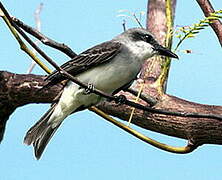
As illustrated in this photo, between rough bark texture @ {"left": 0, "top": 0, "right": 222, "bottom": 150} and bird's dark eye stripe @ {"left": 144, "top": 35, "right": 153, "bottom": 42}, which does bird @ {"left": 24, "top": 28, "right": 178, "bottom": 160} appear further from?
rough bark texture @ {"left": 0, "top": 0, "right": 222, "bottom": 150}

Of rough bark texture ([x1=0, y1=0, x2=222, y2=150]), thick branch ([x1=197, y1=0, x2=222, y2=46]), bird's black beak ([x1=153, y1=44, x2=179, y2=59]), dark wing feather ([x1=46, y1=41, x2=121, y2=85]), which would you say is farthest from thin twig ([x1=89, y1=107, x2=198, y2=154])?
thick branch ([x1=197, y1=0, x2=222, y2=46])

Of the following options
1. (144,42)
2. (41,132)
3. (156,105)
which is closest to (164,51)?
(144,42)

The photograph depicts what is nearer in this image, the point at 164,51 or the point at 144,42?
the point at 164,51

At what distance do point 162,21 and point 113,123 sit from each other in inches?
68.0

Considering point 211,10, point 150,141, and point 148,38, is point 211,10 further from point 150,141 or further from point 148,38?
point 150,141

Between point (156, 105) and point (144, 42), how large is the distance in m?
0.52

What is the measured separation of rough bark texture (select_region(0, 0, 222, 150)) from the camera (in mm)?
3834

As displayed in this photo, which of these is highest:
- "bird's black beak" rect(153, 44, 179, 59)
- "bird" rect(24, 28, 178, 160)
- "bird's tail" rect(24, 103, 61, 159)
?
"bird's black beak" rect(153, 44, 179, 59)

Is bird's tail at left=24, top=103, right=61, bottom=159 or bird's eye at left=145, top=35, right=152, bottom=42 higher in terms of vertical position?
bird's eye at left=145, top=35, right=152, bottom=42

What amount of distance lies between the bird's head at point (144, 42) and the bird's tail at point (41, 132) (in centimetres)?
72

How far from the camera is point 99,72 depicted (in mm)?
3568

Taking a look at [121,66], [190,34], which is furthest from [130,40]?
[190,34]

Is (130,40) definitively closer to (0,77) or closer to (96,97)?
(96,97)

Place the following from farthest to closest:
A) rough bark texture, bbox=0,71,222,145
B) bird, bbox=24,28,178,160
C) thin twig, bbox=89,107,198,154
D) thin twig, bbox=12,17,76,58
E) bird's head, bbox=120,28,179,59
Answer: rough bark texture, bbox=0,71,222,145
bird's head, bbox=120,28,179,59
bird, bbox=24,28,178,160
thin twig, bbox=89,107,198,154
thin twig, bbox=12,17,76,58
